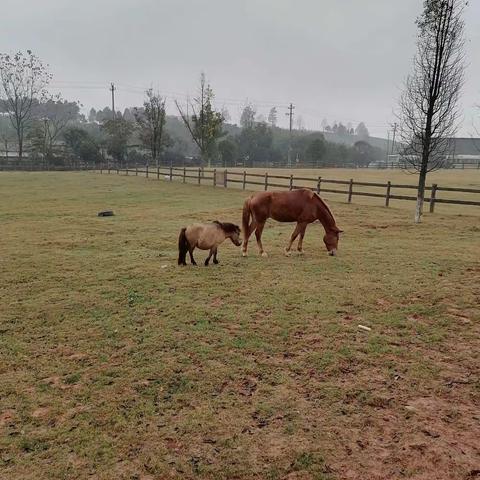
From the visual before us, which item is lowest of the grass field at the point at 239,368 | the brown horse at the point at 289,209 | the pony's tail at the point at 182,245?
the grass field at the point at 239,368

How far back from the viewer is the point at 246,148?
220 ft

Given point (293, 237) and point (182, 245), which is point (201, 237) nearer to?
point (182, 245)

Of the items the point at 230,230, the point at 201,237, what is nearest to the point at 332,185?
the point at 230,230

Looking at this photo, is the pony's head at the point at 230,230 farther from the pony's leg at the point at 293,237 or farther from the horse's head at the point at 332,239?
the horse's head at the point at 332,239

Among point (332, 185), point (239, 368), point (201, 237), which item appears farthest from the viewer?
point (332, 185)

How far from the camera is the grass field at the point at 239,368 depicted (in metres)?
2.83

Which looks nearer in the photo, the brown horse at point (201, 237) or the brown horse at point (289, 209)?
the brown horse at point (201, 237)

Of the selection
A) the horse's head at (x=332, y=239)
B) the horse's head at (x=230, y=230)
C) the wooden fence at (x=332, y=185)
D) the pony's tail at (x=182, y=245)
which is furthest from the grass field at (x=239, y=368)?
the wooden fence at (x=332, y=185)

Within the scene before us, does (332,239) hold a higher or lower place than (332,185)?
lower

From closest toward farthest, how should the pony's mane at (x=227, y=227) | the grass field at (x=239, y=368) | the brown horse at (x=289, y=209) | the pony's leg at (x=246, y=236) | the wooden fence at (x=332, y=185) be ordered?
the grass field at (x=239, y=368), the pony's mane at (x=227, y=227), the pony's leg at (x=246, y=236), the brown horse at (x=289, y=209), the wooden fence at (x=332, y=185)

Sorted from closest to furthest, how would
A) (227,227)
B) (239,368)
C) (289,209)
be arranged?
1. (239,368)
2. (227,227)
3. (289,209)

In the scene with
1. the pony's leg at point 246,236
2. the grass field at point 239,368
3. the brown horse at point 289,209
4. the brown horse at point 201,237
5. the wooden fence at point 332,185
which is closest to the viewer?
the grass field at point 239,368

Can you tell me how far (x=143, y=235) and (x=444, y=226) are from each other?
8.56 m

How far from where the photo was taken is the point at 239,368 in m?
3.93
